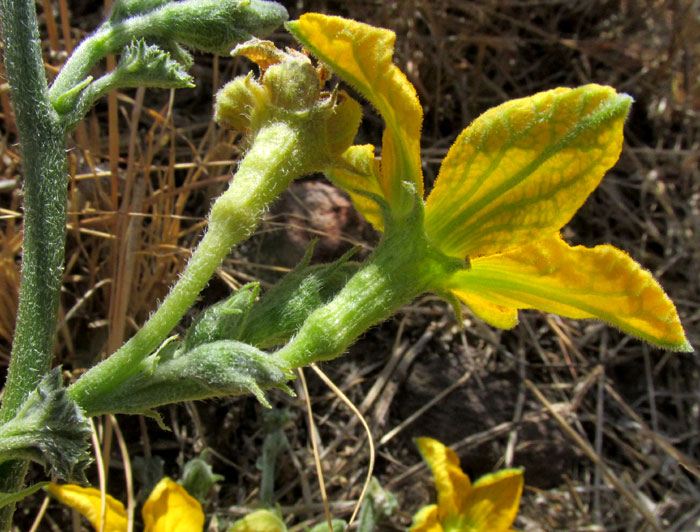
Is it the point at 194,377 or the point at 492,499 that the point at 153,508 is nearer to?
the point at 194,377

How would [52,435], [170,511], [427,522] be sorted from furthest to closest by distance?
[427,522], [170,511], [52,435]

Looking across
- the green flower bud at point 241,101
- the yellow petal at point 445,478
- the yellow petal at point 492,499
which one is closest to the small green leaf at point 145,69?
the green flower bud at point 241,101

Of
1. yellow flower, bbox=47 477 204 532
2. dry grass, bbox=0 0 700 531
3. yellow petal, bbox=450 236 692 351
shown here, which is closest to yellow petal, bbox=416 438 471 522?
dry grass, bbox=0 0 700 531

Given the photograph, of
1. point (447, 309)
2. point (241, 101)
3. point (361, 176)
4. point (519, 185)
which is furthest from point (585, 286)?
point (447, 309)

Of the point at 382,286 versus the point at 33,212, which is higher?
the point at 33,212

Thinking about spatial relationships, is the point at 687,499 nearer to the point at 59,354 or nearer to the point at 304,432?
the point at 304,432

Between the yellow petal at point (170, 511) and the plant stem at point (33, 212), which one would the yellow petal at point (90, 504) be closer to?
the yellow petal at point (170, 511)
